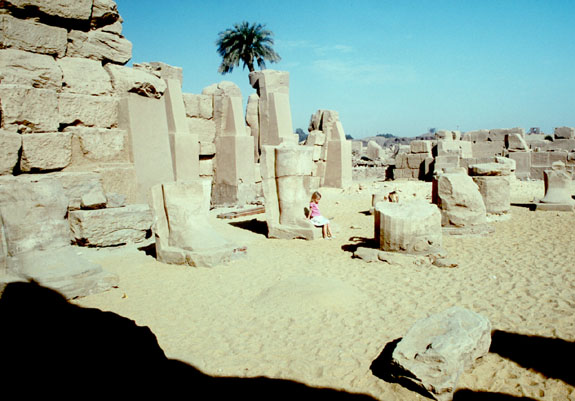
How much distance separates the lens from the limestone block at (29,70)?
5.29 metres

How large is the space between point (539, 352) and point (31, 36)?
6.88m

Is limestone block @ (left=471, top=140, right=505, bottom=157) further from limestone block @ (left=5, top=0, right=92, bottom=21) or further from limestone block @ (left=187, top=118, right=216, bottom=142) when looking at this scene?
limestone block @ (left=5, top=0, right=92, bottom=21)

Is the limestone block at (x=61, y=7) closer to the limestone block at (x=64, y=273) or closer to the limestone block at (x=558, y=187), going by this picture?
the limestone block at (x=64, y=273)

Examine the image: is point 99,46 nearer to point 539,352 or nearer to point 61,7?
point 61,7

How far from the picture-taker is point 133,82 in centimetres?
645

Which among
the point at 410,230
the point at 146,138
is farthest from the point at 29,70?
the point at 410,230

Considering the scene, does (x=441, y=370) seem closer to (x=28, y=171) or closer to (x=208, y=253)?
(x=208, y=253)

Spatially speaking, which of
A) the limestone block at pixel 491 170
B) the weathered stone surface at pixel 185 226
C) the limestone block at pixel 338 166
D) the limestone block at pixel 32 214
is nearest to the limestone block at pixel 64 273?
the limestone block at pixel 32 214

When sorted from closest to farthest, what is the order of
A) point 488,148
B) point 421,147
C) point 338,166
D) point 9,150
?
1. point 9,150
2. point 338,166
3. point 421,147
4. point 488,148

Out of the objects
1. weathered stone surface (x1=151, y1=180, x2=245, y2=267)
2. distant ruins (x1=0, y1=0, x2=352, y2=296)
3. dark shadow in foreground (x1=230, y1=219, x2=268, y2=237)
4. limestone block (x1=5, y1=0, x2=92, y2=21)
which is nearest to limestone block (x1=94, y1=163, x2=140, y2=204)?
distant ruins (x1=0, y1=0, x2=352, y2=296)

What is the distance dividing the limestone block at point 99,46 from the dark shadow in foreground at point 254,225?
145 inches

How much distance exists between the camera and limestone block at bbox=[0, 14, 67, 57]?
215 inches

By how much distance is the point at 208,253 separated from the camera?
5.33m

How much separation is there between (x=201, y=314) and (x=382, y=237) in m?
3.01
